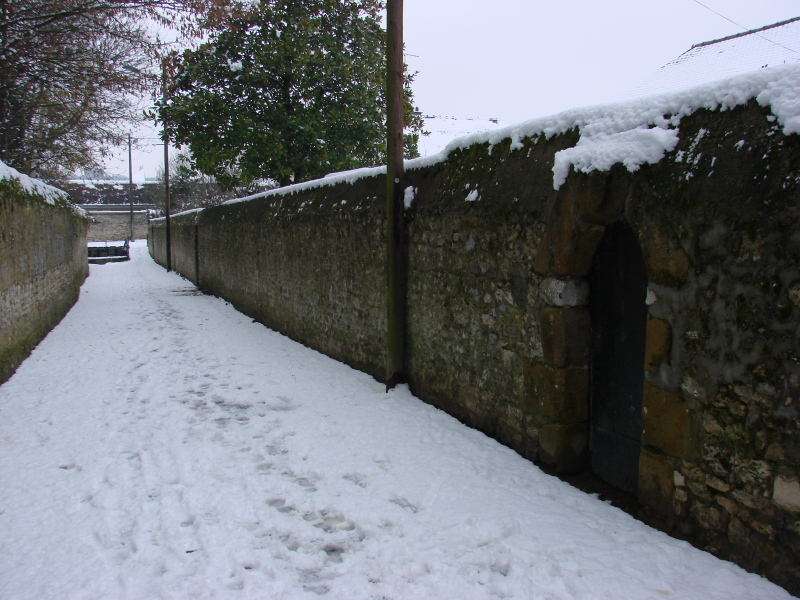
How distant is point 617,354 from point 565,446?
0.67m

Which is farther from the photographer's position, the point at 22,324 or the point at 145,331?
the point at 145,331

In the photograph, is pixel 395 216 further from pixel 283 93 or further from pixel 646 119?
pixel 283 93

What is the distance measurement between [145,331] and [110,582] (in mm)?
6893

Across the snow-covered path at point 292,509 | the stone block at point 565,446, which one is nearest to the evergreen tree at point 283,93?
the snow-covered path at point 292,509

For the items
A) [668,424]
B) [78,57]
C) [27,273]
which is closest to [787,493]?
[668,424]

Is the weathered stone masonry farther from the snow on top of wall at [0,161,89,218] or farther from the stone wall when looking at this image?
the stone wall

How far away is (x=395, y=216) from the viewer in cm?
511

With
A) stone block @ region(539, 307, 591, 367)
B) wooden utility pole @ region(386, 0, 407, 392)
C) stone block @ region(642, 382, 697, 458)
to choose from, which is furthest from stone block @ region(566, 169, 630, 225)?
wooden utility pole @ region(386, 0, 407, 392)

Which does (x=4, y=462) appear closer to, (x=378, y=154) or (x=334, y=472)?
(x=334, y=472)

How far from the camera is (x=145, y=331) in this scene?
8594 mm

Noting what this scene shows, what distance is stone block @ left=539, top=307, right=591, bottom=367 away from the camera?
3273mm

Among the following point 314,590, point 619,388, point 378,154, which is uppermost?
point 378,154

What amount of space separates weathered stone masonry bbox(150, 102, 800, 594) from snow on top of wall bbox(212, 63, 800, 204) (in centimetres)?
6

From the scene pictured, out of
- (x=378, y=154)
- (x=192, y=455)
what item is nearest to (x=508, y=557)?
(x=192, y=455)
